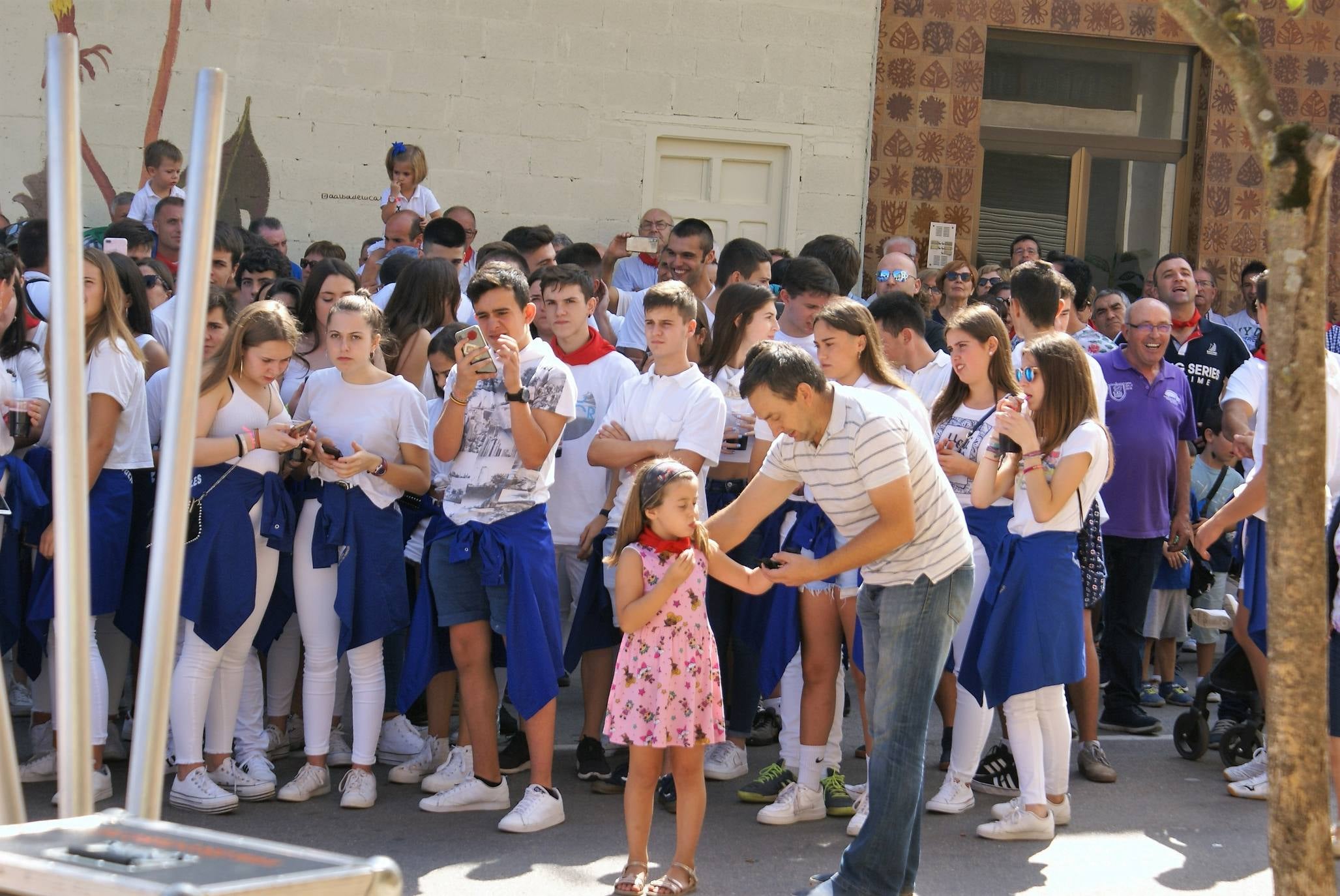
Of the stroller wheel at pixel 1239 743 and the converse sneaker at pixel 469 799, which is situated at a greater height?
the stroller wheel at pixel 1239 743

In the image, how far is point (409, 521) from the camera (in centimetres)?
569

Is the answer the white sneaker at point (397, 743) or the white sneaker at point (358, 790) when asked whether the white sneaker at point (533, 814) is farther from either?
the white sneaker at point (397, 743)

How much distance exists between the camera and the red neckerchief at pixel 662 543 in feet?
14.6

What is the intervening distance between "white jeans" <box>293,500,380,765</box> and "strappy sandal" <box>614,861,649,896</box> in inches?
51.1

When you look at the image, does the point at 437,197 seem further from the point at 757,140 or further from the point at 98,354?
the point at 98,354

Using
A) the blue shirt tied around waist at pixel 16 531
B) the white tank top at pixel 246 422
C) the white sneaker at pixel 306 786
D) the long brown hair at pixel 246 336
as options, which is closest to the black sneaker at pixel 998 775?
the white sneaker at pixel 306 786

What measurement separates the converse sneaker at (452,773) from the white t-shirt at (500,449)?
3.03 ft

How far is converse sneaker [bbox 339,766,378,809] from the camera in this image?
5.14 metres

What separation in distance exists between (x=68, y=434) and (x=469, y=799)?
3.44 metres

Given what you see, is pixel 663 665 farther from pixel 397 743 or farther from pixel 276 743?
pixel 276 743

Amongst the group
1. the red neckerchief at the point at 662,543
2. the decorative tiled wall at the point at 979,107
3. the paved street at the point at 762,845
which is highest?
the decorative tiled wall at the point at 979,107

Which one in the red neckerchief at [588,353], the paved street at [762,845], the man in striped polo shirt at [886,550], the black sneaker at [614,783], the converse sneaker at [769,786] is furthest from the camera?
the red neckerchief at [588,353]

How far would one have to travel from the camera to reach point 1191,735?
600 cm

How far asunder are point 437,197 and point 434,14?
135 centimetres
